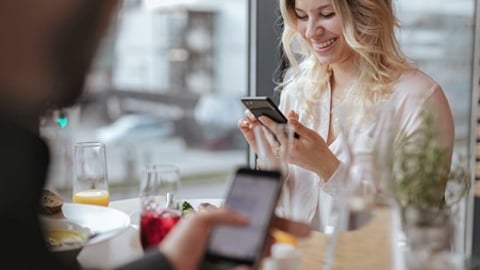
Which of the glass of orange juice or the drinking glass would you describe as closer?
the drinking glass

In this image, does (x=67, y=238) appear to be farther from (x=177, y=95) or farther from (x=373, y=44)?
(x=177, y=95)

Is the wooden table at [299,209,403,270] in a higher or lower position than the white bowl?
higher

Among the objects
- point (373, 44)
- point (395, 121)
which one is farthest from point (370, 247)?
point (373, 44)

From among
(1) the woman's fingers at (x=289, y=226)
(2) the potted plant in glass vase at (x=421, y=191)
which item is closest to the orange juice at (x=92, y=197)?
(1) the woman's fingers at (x=289, y=226)

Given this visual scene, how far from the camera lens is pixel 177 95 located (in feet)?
17.0

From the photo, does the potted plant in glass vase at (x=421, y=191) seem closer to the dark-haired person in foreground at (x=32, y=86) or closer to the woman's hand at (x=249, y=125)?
the dark-haired person in foreground at (x=32, y=86)

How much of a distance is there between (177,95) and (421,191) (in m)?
4.24

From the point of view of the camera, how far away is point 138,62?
482 cm

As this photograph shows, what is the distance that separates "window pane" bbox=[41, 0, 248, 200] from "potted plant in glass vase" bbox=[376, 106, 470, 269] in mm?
3097

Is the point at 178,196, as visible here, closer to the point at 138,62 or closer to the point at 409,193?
the point at 409,193

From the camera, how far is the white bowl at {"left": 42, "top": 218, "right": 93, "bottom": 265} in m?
1.23

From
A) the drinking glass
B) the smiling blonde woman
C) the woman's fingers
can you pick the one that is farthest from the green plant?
the smiling blonde woman

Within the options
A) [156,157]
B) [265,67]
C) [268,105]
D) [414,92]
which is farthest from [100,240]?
[156,157]

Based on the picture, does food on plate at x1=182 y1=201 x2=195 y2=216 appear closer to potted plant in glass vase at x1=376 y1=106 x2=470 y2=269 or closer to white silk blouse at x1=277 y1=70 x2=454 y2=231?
white silk blouse at x1=277 y1=70 x2=454 y2=231
